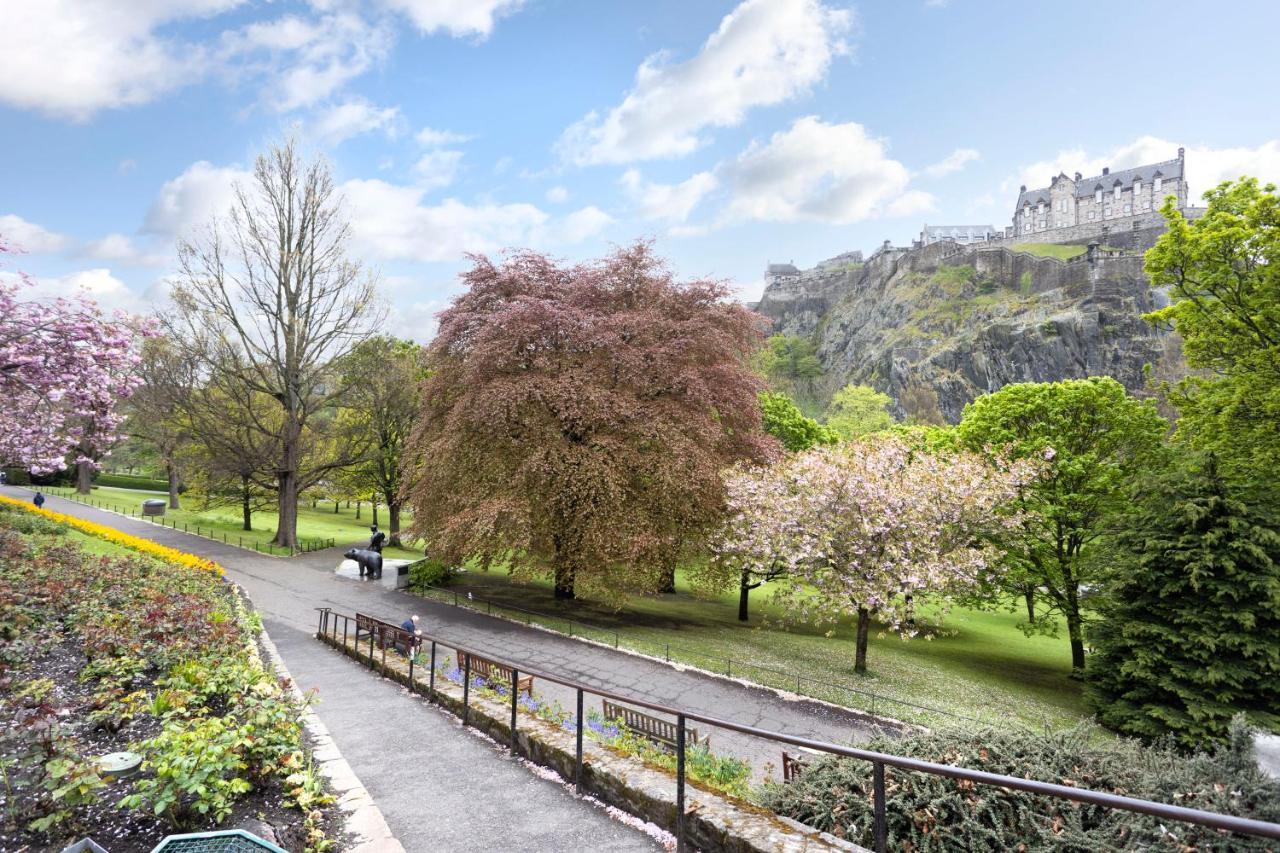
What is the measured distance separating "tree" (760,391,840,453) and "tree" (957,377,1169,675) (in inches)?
390

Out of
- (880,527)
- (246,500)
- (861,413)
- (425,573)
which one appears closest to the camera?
(880,527)

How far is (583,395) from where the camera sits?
17.9 meters

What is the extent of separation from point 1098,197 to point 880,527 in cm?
12203

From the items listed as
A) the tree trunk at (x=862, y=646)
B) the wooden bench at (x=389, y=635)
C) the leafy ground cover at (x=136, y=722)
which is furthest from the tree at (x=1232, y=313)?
the leafy ground cover at (x=136, y=722)

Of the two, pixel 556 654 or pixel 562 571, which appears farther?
pixel 562 571

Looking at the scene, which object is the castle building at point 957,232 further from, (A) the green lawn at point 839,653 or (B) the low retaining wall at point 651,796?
(B) the low retaining wall at point 651,796

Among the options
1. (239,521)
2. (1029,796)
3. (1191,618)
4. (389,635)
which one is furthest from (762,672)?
(239,521)

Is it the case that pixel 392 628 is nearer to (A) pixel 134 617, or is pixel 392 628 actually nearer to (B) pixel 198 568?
(A) pixel 134 617

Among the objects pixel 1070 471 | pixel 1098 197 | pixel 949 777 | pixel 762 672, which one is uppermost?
pixel 1098 197

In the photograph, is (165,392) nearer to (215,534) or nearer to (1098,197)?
(215,534)

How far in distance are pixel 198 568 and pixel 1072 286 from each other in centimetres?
9211

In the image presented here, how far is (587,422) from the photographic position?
60.0 ft

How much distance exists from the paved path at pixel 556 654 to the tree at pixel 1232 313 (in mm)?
11505

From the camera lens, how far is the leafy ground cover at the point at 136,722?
12.8ft
